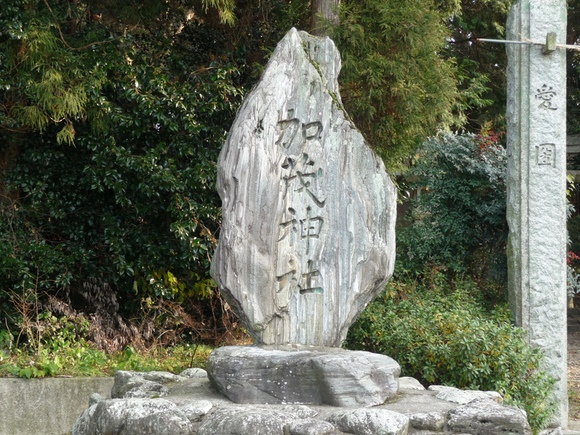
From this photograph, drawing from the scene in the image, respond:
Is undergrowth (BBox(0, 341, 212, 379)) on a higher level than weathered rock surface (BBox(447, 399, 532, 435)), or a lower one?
lower

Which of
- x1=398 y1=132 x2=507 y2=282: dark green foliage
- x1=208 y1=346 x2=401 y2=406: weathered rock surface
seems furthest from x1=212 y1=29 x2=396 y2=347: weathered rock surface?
x1=398 y1=132 x2=507 y2=282: dark green foliage

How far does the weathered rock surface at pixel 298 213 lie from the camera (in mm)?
5129

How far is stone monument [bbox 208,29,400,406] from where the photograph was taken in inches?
202

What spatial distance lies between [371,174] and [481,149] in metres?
3.89

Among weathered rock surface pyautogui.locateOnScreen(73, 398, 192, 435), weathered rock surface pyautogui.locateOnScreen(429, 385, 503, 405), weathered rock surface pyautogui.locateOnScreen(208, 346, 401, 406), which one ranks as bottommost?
weathered rock surface pyautogui.locateOnScreen(73, 398, 192, 435)

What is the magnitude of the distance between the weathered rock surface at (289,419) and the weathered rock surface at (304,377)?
0.28 ft

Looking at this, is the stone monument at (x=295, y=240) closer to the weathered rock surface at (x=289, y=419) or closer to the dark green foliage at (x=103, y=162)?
the weathered rock surface at (x=289, y=419)

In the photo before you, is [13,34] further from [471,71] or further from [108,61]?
[471,71]

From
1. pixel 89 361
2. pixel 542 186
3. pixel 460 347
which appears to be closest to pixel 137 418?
pixel 460 347

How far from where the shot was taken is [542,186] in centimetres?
733

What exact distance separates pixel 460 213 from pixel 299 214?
402cm

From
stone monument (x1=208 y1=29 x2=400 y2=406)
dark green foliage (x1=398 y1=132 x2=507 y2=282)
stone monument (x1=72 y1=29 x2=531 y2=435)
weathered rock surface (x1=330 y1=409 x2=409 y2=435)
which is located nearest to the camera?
weathered rock surface (x1=330 y1=409 x2=409 y2=435)

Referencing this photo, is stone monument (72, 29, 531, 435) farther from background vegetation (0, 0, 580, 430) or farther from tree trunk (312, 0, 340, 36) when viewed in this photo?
tree trunk (312, 0, 340, 36)

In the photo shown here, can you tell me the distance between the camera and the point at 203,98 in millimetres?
8703
